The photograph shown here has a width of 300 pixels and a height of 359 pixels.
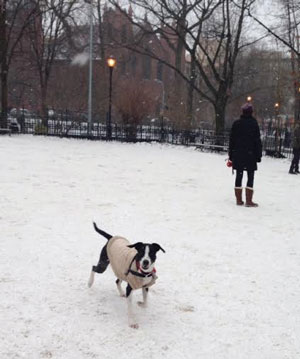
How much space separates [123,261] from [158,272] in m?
1.33

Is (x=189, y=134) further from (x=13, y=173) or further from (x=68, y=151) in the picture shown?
(x=13, y=173)

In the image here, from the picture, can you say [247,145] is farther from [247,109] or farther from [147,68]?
[147,68]

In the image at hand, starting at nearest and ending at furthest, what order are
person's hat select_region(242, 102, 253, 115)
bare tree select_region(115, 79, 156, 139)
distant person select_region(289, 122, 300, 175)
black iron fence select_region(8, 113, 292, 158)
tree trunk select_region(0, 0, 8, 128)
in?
1. person's hat select_region(242, 102, 253, 115)
2. distant person select_region(289, 122, 300, 175)
3. black iron fence select_region(8, 113, 292, 158)
4. bare tree select_region(115, 79, 156, 139)
5. tree trunk select_region(0, 0, 8, 128)

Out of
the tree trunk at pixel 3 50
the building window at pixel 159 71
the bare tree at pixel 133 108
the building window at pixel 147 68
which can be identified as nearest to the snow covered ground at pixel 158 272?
the bare tree at pixel 133 108

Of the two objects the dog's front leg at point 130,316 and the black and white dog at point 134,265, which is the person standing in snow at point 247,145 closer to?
the black and white dog at point 134,265

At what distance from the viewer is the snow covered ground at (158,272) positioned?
3.54 meters

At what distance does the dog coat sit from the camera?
3.70 metres

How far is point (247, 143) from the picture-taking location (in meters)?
8.77

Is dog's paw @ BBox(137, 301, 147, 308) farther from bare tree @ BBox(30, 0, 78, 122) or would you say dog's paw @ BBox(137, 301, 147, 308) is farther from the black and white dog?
bare tree @ BBox(30, 0, 78, 122)

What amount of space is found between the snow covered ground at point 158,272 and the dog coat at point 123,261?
42 centimetres

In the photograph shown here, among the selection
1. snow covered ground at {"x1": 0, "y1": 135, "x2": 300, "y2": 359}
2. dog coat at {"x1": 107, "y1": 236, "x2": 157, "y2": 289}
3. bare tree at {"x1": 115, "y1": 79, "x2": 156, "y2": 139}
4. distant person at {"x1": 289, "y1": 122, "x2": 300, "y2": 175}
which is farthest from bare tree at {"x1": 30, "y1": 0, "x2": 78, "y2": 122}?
dog coat at {"x1": 107, "y1": 236, "x2": 157, "y2": 289}

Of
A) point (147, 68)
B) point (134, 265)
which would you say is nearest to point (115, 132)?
point (134, 265)

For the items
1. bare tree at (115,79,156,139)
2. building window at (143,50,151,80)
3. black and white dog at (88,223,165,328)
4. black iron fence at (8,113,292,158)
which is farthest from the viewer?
building window at (143,50,151,80)

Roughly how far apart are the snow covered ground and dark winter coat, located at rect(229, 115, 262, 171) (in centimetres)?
98
